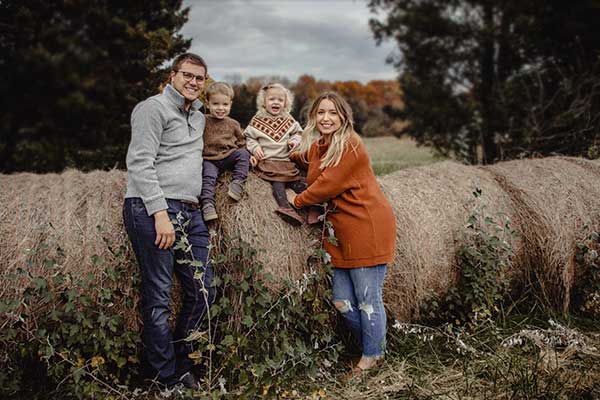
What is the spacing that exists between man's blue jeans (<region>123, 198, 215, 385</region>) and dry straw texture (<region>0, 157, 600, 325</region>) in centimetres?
29

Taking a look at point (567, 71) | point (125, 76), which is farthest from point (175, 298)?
point (567, 71)

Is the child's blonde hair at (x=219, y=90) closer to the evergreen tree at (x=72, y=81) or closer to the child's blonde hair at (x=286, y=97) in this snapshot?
the child's blonde hair at (x=286, y=97)

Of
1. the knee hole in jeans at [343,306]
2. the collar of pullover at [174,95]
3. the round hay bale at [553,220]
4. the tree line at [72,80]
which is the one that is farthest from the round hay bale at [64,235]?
the tree line at [72,80]

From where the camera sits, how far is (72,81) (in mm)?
9047

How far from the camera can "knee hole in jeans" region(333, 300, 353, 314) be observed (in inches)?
139

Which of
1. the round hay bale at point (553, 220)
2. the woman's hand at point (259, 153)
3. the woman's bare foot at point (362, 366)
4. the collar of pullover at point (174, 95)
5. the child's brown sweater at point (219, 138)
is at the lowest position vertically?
the woman's bare foot at point (362, 366)

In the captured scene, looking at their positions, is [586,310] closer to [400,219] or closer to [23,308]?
[400,219]

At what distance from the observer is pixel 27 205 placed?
143 inches

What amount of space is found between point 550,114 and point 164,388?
932 cm

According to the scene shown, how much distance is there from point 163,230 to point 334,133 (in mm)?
1454

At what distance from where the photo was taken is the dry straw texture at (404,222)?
3.37m

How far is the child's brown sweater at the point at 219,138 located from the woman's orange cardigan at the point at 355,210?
28.4 inches

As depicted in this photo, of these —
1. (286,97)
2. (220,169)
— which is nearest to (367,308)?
(220,169)

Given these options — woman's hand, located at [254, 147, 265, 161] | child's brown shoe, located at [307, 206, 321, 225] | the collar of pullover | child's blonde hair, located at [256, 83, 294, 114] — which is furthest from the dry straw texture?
the collar of pullover
